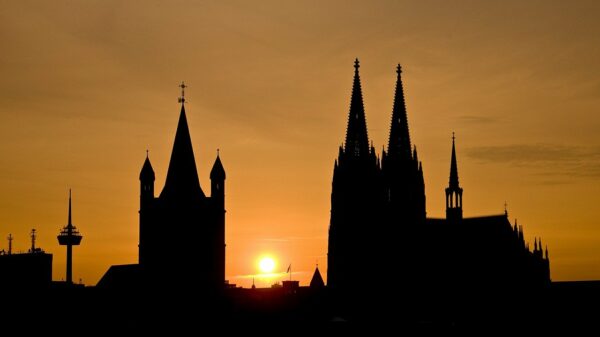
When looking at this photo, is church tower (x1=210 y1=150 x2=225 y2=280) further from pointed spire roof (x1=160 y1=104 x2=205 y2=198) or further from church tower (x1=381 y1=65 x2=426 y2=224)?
church tower (x1=381 y1=65 x2=426 y2=224)

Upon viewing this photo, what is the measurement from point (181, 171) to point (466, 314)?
121ft

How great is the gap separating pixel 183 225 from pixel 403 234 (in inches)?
1115

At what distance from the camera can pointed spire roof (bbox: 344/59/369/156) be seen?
142 m

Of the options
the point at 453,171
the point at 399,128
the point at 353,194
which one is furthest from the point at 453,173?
the point at 353,194

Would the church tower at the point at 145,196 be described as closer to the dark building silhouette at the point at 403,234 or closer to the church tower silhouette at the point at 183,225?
the church tower silhouette at the point at 183,225

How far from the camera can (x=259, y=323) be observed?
128250 millimetres

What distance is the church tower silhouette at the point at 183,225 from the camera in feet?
433

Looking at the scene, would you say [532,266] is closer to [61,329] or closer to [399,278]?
[399,278]

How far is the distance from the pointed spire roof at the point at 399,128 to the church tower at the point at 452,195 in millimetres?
13607

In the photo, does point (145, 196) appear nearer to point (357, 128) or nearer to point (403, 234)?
point (357, 128)

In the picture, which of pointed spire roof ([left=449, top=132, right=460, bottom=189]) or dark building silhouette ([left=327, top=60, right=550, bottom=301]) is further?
pointed spire roof ([left=449, top=132, right=460, bottom=189])

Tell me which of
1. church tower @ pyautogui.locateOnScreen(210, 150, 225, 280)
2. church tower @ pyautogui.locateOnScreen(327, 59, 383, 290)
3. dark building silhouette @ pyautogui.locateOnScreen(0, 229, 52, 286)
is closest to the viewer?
dark building silhouette @ pyautogui.locateOnScreen(0, 229, 52, 286)

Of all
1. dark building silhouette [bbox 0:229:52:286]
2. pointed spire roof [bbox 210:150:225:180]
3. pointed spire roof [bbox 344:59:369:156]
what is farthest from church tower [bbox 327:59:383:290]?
dark building silhouette [bbox 0:229:52:286]

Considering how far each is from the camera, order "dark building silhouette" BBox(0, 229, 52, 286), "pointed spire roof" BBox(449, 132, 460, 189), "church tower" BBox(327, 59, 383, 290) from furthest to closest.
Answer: "pointed spire roof" BBox(449, 132, 460, 189)
"church tower" BBox(327, 59, 383, 290)
"dark building silhouette" BBox(0, 229, 52, 286)
